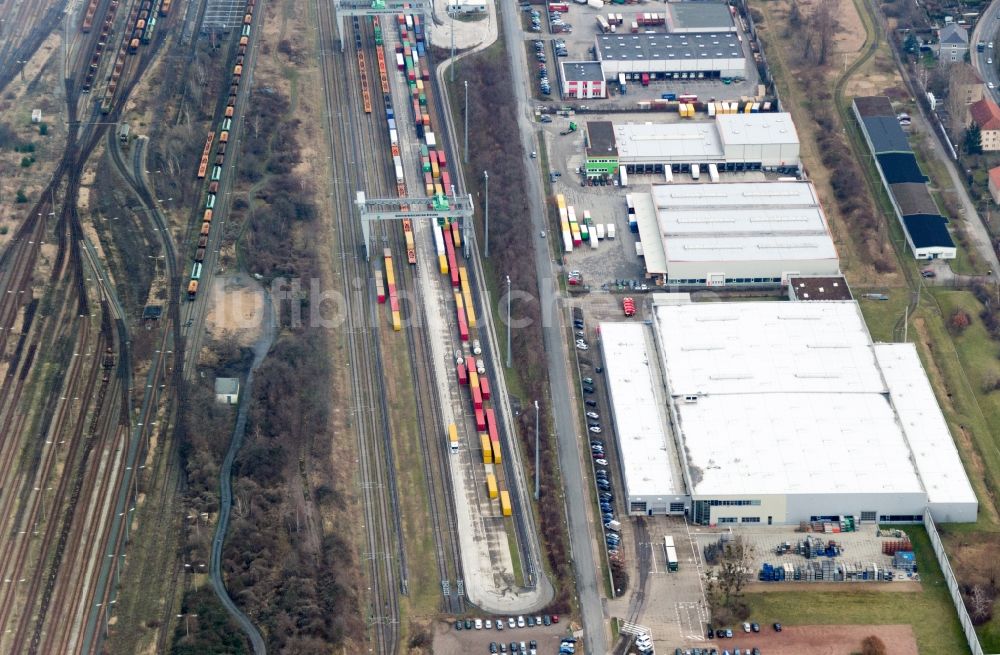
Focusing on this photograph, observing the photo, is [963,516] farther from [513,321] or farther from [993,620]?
[513,321]

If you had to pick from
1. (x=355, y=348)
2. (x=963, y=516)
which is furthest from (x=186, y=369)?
(x=963, y=516)

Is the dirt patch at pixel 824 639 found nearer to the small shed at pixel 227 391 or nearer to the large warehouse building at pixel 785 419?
the large warehouse building at pixel 785 419

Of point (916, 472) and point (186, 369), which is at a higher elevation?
point (186, 369)

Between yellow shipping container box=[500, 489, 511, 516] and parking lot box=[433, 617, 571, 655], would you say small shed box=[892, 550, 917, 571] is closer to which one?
parking lot box=[433, 617, 571, 655]

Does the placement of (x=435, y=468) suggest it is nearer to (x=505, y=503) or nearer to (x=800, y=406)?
(x=505, y=503)

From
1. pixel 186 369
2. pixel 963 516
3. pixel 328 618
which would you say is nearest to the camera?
pixel 328 618

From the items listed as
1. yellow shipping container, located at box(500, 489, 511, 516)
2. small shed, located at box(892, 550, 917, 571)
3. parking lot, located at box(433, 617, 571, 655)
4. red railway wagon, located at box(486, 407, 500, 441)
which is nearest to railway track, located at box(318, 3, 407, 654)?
parking lot, located at box(433, 617, 571, 655)
